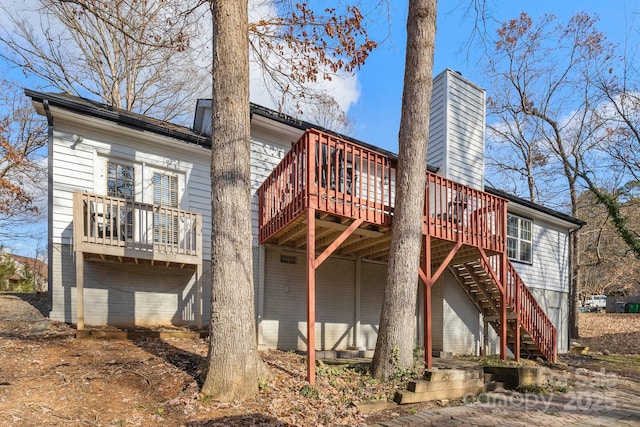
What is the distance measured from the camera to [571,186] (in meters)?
20.8

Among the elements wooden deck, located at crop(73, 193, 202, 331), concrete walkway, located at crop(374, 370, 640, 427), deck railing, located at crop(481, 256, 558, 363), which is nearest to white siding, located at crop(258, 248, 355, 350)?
wooden deck, located at crop(73, 193, 202, 331)

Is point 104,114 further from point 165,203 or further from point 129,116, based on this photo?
point 165,203

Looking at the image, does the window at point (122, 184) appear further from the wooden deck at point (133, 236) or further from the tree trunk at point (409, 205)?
the tree trunk at point (409, 205)

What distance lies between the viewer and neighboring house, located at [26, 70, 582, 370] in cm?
731

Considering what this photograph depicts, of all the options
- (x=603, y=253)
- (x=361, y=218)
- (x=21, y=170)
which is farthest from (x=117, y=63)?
(x=603, y=253)

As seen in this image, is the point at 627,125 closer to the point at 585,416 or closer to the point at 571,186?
the point at 571,186

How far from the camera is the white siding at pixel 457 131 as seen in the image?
486 inches

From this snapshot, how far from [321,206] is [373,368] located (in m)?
2.74

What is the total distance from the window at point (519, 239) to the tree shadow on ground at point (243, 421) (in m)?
11.3

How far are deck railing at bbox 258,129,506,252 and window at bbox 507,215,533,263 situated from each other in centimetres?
389

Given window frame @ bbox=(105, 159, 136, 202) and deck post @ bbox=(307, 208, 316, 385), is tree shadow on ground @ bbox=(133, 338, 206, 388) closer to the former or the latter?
deck post @ bbox=(307, 208, 316, 385)

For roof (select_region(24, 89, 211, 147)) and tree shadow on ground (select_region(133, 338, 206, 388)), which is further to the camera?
roof (select_region(24, 89, 211, 147))

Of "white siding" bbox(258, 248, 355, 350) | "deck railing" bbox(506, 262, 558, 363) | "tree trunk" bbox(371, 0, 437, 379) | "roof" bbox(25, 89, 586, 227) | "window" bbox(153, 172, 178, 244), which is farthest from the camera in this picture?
"deck railing" bbox(506, 262, 558, 363)

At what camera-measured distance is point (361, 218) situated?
23.1 ft
